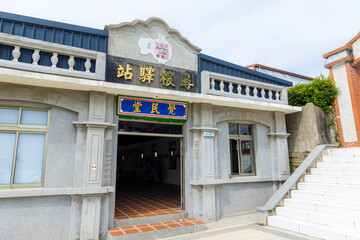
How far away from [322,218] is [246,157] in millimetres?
3253

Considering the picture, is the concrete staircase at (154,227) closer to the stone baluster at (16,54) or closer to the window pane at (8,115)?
the window pane at (8,115)

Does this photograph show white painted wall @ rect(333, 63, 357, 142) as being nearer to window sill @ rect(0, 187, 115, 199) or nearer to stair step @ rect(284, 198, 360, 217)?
stair step @ rect(284, 198, 360, 217)

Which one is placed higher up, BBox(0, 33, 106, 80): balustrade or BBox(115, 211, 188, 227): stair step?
BBox(0, 33, 106, 80): balustrade

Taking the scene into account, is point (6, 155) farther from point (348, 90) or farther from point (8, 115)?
point (348, 90)

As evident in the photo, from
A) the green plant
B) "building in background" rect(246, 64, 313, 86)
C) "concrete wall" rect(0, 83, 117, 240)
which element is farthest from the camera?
"building in background" rect(246, 64, 313, 86)

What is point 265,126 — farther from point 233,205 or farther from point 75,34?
point 75,34

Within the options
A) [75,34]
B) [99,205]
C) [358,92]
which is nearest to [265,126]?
[358,92]

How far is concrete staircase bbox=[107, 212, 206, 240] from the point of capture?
5.48 meters

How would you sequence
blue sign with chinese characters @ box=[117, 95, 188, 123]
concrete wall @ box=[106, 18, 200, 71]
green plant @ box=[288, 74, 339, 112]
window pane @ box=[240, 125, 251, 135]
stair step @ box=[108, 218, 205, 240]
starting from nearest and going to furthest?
stair step @ box=[108, 218, 205, 240] < blue sign with chinese characters @ box=[117, 95, 188, 123] < concrete wall @ box=[106, 18, 200, 71] < window pane @ box=[240, 125, 251, 135] < green plant @ box=[288, 74, 339, 112]

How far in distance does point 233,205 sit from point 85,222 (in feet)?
15.1

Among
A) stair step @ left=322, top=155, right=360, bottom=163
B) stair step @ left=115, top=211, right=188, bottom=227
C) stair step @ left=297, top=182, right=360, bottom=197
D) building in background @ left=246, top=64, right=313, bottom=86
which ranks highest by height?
building in background @ left=246, top=64, right=313, bottom=86

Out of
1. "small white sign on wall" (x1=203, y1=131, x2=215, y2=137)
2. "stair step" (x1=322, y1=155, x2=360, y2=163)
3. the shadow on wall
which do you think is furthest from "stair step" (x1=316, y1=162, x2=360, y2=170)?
"small white sign on wall" (x1=203, y1=131, x2=215, y2=137)

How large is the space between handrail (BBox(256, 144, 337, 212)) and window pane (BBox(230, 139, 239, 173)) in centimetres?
157

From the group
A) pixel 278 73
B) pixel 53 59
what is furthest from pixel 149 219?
pixel 278 73
